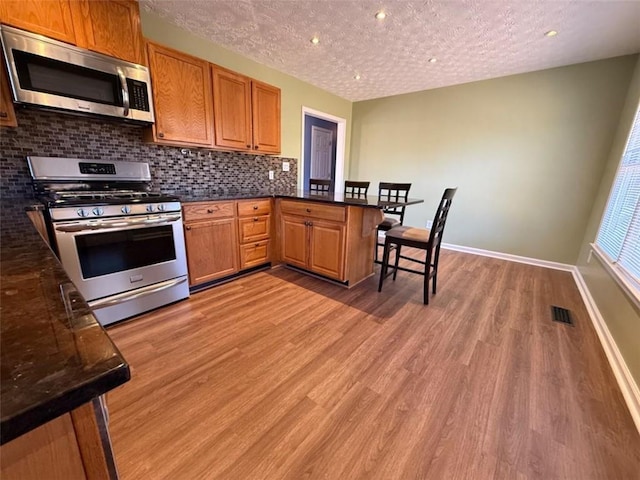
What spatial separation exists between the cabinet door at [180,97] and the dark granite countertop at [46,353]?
2.15 meters

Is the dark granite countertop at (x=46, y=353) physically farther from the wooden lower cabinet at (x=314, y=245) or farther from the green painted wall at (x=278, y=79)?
the green painted wall at (x=278, y=79)

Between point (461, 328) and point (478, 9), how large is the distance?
2.54m

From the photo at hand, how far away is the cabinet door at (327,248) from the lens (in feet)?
8.52

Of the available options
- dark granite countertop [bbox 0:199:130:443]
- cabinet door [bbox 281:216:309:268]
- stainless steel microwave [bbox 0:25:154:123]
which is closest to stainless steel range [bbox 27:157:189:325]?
stainless steel microwave [bbox 0:25:154:123]

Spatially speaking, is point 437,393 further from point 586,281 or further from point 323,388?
point 586,281

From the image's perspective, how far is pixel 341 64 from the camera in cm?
325

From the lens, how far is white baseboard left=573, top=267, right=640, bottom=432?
4.63 ft

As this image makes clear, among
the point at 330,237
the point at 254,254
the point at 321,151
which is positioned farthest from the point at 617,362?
the point at 321,151

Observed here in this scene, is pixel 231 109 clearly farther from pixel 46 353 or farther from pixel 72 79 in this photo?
pixel 46 353

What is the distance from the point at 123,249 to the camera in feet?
6.42

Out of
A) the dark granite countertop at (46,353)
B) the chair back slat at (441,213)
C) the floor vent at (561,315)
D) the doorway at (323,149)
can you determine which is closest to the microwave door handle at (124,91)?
the dark granite countertop at (46,353)

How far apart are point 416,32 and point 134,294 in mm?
3340

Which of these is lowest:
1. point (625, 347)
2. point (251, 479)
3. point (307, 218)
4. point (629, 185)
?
point (251, 479)

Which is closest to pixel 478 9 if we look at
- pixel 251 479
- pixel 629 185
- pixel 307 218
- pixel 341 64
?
pixel 341 64
